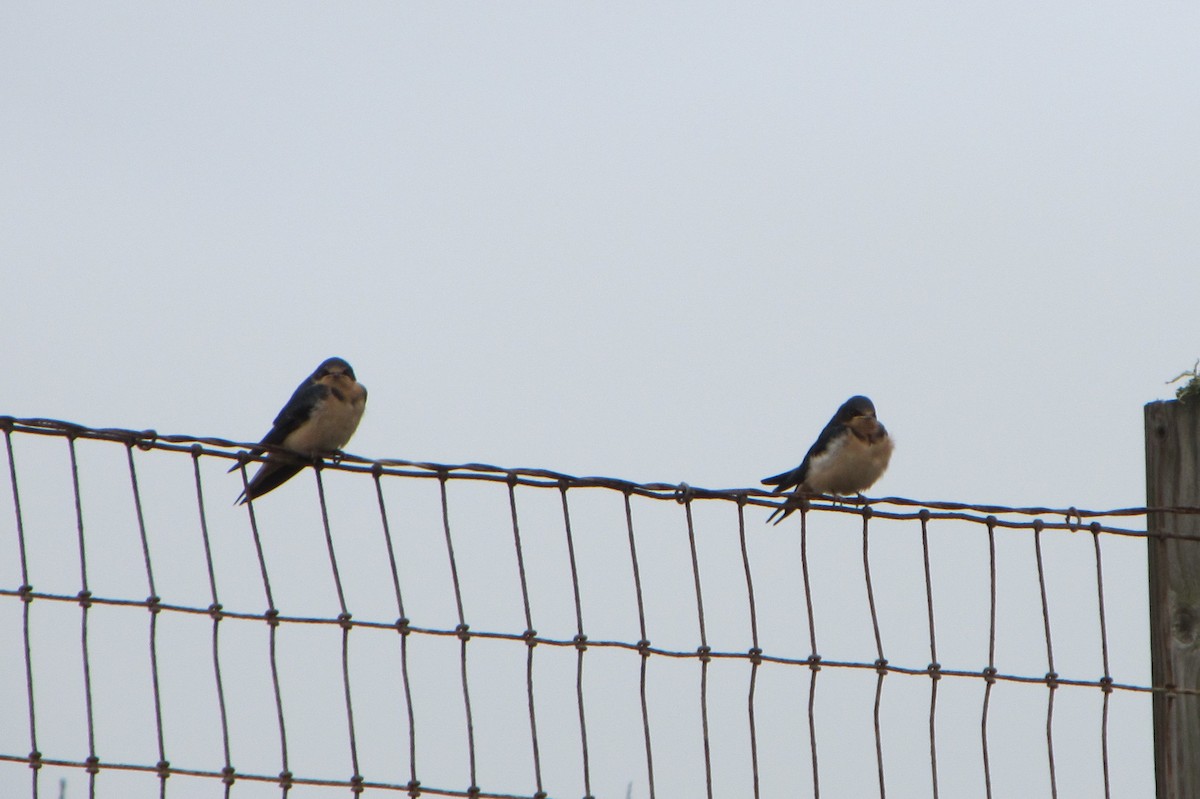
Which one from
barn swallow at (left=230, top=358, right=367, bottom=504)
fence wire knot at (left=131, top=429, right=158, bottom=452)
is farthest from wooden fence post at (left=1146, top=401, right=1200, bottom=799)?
barn swallow at (left=230, top=358, right=367, bottom=504)

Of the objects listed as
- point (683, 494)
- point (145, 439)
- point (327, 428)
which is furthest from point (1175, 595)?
point (327, 428)

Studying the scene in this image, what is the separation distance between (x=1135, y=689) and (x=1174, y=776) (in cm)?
26

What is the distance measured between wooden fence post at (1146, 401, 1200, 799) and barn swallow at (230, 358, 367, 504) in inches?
129

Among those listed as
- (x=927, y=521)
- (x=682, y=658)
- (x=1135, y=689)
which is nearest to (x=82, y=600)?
(x=682, y=658)

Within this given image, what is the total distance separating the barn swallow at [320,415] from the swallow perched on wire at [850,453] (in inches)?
71.7

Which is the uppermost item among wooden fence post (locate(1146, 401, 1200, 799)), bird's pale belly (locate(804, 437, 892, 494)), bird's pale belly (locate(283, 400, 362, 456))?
bird's pale belly (locate(283, 400, 362, 456))

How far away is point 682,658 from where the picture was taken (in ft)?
11.0

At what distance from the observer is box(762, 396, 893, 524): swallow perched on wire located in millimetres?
6723

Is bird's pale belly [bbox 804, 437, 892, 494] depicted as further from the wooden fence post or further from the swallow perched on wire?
the wooden fence post

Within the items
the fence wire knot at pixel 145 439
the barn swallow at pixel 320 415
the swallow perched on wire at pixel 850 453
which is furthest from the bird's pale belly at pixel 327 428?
the fence wire knot at pixel 145 439

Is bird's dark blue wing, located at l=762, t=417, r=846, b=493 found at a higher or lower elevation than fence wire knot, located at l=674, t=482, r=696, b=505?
higher

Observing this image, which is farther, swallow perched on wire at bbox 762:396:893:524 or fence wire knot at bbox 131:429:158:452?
swallow perched on wire at bbox 762:396:893:524

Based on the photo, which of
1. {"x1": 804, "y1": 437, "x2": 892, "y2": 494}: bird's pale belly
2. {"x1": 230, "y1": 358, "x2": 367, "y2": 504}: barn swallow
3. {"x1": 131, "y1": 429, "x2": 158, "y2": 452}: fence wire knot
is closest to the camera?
{"x1": 131, "y1": 429, "x2": 158, "y2": 452}: fence wire knot

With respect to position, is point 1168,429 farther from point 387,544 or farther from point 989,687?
point 387,544
